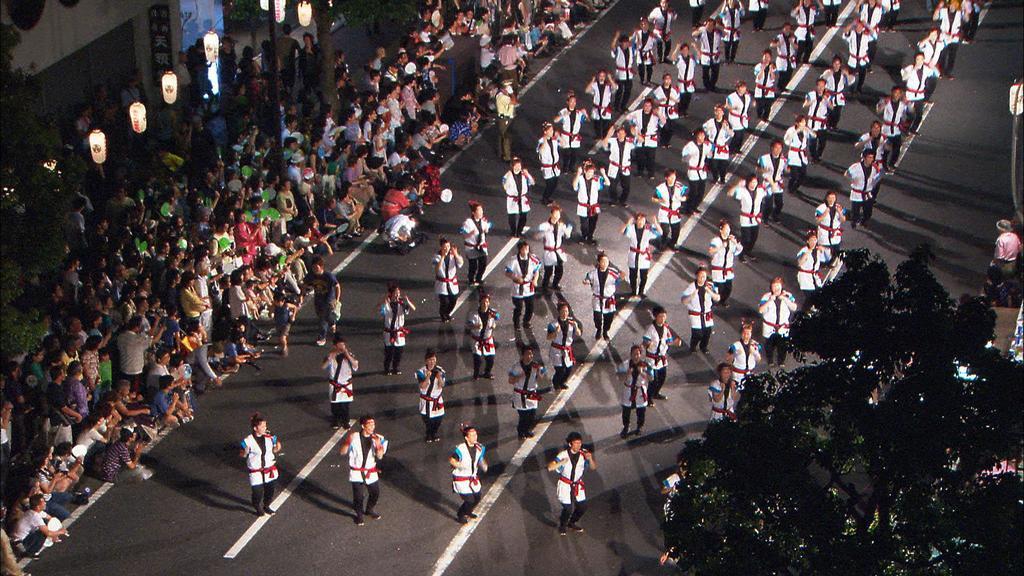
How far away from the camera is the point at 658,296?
80.5 feet

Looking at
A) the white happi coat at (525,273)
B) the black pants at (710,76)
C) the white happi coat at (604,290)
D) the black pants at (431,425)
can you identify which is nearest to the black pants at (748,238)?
the white happi coat at (604,290)

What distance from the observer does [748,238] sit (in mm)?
25266

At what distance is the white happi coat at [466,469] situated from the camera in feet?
61.9

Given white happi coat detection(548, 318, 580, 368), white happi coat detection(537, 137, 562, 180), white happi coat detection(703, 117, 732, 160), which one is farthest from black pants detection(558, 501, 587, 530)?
white happi coat detection(703, 117, 732, 160)

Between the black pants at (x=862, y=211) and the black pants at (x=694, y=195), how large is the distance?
8.18ft

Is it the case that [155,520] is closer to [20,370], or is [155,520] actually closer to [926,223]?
[20,370]

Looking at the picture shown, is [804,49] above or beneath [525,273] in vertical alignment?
above

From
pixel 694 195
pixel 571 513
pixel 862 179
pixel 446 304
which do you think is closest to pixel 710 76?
pixel 694 195

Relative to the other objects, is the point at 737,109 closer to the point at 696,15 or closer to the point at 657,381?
the point at 696,15

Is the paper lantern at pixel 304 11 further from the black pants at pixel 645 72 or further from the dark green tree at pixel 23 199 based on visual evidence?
the dark green tree at pixel 23 199

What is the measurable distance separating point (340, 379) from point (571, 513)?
3.49 meters

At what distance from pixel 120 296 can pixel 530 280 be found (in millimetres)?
5837

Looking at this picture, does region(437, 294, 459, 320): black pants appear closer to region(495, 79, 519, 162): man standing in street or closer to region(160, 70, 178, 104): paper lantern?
region(495, 79, 519, 162): man standing in street

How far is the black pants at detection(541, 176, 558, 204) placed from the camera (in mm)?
26641
